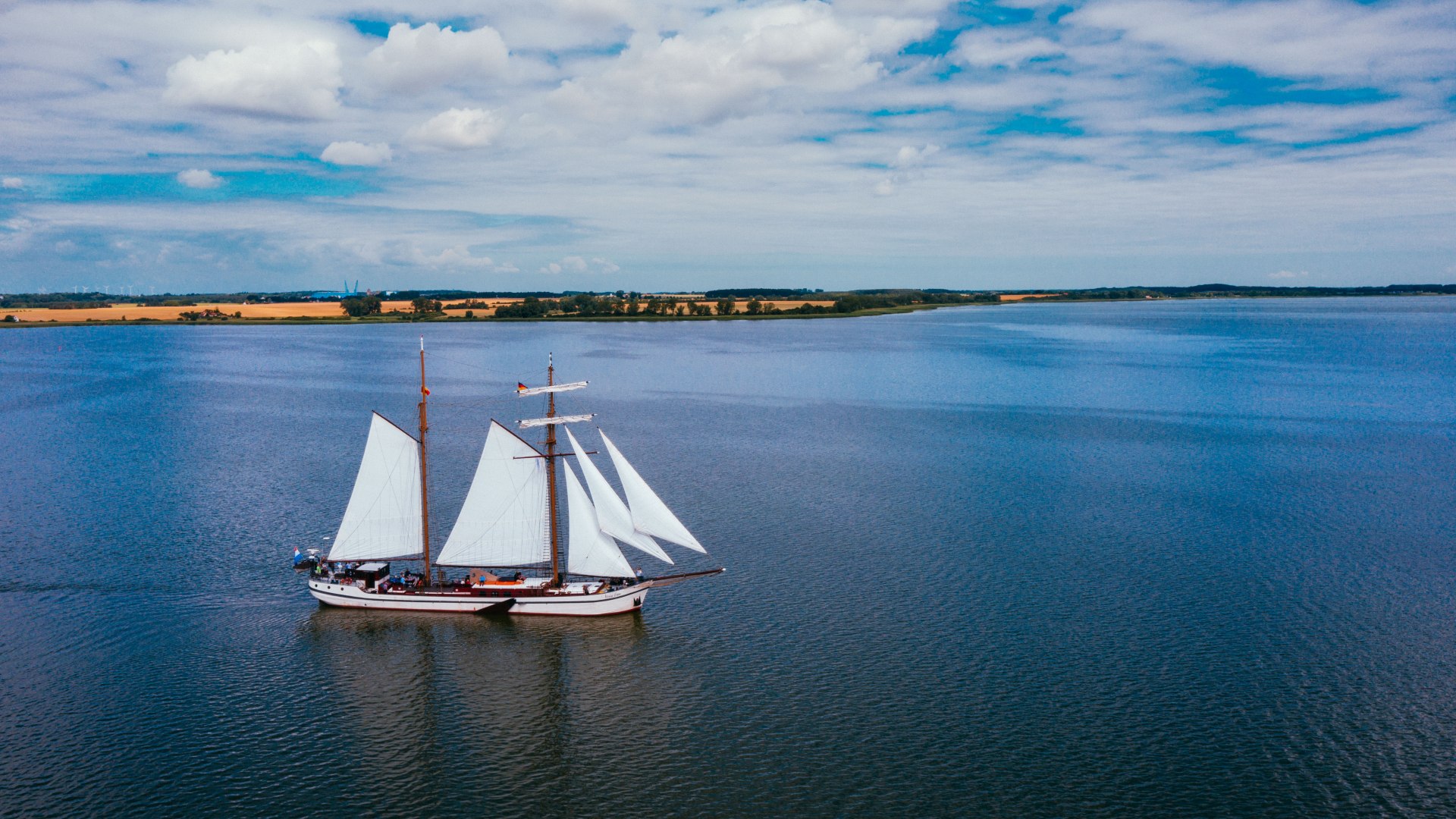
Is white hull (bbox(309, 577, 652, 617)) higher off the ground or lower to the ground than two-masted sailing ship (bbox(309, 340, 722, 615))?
lower

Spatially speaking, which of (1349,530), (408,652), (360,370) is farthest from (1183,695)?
(360,370)

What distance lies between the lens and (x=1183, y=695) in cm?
2786

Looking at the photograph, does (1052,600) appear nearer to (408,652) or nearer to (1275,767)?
(1275,767)

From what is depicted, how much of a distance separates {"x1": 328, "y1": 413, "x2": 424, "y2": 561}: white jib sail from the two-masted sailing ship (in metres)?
0.03

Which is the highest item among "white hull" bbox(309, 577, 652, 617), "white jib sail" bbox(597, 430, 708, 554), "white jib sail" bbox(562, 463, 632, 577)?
"white jib sail" bbox(597, 430, 708, 554)

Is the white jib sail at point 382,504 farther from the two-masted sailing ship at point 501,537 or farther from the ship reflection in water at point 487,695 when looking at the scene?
the ship reflection in water at point 487,695

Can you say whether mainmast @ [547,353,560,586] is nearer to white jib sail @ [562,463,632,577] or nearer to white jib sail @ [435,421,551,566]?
white jib sail @ [435,421,551,566]

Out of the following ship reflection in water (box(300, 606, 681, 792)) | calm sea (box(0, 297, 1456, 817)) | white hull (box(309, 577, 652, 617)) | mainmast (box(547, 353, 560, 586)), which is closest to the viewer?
calm sea (box(0, 297, 1456, 817))

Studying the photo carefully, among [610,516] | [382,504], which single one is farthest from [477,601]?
[382,504]

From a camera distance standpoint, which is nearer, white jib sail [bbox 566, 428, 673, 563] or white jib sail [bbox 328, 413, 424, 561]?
white jib sail [bbox 566, 428, 673, 563]

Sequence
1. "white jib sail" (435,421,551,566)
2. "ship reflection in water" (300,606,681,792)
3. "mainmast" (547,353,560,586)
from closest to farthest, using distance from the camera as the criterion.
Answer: "ship reflection in water" (300,606,681,792) → "mainmast" (547,353,560,586) → "white jib sail" (435,421,551,566)

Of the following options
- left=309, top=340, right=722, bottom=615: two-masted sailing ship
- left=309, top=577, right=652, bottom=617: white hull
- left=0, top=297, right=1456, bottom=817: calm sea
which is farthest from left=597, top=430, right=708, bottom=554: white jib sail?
left=0, top=297, right=1456, bottom=817: calm sea

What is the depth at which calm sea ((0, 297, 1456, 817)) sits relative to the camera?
2395 centimetres

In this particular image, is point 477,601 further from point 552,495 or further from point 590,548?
point 552,495
